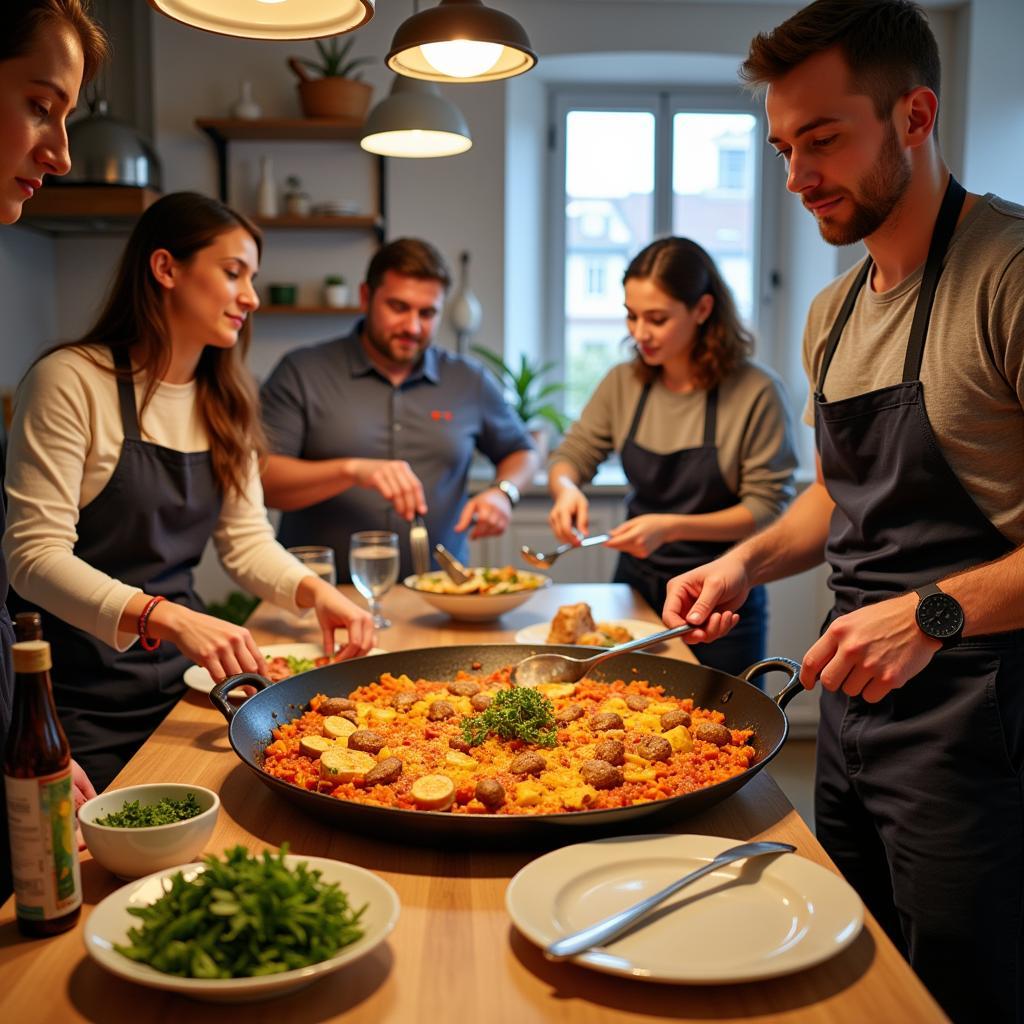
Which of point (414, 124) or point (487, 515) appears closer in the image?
point (414, 124)

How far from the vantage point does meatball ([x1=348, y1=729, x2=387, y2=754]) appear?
1437 mm

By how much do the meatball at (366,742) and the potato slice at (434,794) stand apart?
0.49 ft

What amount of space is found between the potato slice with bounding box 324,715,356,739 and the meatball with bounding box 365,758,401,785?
16 cm

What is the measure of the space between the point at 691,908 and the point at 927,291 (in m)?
1.11

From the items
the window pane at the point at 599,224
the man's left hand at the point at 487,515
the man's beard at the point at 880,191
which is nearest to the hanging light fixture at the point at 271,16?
the man's beard at the point at 880,191

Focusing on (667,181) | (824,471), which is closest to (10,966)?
(824,471)

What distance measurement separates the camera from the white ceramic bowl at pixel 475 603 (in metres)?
2.41

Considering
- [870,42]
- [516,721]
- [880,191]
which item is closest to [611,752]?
[516,721]

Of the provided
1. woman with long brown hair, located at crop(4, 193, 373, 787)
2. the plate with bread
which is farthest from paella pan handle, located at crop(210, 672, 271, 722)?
the plate with bread

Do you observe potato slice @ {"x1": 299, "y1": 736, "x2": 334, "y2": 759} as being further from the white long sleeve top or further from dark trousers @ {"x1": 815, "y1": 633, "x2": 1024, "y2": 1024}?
dark trousers @ {"x1": 815, "y1": 633, "x2": 1024, "y2": 1024}

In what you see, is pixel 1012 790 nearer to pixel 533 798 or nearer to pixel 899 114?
pixel 533 798

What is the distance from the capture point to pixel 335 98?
455 centimetres

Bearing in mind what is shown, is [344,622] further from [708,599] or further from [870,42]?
[870,42]

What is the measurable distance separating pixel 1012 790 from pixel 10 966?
1.39m
